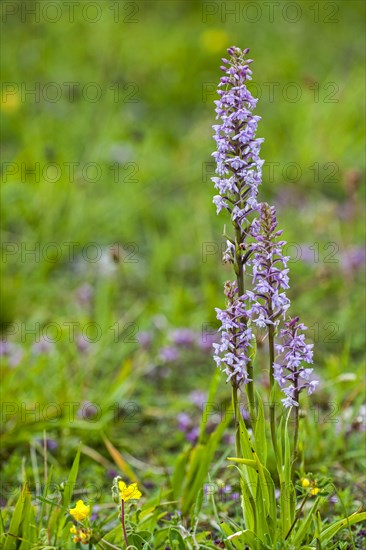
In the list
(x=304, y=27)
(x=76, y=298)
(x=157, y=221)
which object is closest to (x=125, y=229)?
(x=157, y=221)

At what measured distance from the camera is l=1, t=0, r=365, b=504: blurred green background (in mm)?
3344

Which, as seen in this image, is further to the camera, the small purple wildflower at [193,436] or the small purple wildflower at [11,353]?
the small purple wildflower at [11,353]

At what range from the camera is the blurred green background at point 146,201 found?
3344 mm

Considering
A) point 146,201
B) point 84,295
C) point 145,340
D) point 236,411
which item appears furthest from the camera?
point 146,201

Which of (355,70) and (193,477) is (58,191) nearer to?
(193,477)

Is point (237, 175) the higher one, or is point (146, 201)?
point (146, 201)

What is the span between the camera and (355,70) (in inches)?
267

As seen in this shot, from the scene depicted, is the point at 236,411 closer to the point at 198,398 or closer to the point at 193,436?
the point at 193,436

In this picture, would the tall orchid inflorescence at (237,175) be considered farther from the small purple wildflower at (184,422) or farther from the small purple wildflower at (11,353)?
the small purple wildflower at (11,353)

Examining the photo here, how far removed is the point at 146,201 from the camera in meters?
4.98

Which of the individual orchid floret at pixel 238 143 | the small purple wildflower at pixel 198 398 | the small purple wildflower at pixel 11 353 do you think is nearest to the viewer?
the individual orchid floret at pixel 238 143

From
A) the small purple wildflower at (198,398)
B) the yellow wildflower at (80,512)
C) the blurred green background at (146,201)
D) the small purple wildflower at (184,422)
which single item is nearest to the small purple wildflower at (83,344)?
the blurred green background at (146,201)

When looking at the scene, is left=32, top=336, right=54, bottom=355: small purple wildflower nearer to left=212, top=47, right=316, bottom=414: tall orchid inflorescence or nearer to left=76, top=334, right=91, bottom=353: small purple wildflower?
left=76, top=334, right=91, bottom=353: small purple wildflower

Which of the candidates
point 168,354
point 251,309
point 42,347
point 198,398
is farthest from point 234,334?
point 42,347
